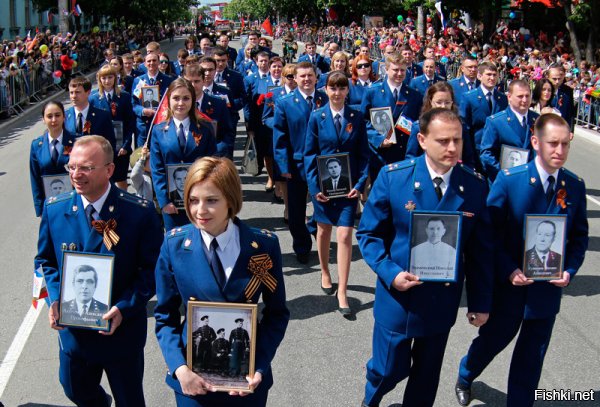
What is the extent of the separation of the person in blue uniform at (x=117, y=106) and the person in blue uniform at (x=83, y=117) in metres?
1.15

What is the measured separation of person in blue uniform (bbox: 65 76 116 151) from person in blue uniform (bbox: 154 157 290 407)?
14.8 ft

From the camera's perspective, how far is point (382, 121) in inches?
310

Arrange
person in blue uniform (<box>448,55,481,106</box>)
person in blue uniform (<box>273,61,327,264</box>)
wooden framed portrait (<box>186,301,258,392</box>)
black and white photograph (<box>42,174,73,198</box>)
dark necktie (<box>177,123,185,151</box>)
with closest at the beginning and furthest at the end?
wooden framed portrait (<box>186,301,258,392</box>) < black and white photograph (<box>42,174,73,198</box>) < dark necktie (<box>177,123,185,151</box>) < person in blue uniform (<box>273,61,327,264</box>) < person in blue uniform (<box>448,55,481,106</box>)

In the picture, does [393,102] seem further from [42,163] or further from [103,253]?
[103,253]

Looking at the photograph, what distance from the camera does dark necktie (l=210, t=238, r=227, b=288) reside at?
3148mm

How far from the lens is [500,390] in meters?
5.04

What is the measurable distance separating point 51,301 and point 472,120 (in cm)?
558

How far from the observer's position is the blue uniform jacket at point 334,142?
657 cm

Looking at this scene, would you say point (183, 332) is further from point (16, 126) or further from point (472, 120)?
point (16, 126)

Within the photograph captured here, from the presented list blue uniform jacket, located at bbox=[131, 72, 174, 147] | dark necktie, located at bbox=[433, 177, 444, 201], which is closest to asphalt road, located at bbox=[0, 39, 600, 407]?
dark necktie, located at bbox=[433, 177, 444, 201]

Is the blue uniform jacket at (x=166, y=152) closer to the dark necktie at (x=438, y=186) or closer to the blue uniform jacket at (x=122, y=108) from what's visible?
the blue uniform jacket at (x=122, y=108)

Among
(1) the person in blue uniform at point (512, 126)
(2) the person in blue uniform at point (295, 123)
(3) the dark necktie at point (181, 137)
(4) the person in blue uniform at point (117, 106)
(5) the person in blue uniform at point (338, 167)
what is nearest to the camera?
(3) the dark necktie at point (181, 137)

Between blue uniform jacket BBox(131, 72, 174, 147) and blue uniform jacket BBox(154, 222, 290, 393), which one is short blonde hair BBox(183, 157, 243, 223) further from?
blue uniform jacket BBox(131, 72, 174, 147)

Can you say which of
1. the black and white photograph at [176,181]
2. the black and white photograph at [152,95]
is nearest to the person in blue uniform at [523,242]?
the black and white photograph at [176,181]
